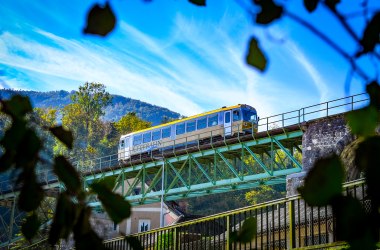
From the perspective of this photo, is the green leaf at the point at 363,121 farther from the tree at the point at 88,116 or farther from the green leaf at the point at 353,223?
the tree at the point at 88,116

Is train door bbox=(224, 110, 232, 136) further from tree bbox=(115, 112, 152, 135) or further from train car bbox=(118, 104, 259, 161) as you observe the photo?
tree bbox=(115, 112, 152, 135)

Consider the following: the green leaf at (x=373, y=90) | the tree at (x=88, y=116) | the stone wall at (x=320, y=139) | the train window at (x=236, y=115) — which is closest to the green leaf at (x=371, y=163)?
the green leaf at (x=373, y=90)

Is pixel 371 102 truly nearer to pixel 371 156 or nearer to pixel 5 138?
pixel 371 156

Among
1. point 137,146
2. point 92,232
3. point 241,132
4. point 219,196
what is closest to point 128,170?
point 137,146

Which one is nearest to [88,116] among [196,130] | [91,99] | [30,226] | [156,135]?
[91,99]

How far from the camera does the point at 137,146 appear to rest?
43.9 meters

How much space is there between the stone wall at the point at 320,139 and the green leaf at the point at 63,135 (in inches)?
928

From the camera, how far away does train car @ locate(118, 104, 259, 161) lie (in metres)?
35.9

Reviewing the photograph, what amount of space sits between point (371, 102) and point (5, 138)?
0.72 metres

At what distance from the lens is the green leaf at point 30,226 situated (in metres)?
1.30

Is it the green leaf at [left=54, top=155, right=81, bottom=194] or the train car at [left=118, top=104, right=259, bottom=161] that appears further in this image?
the train car at [left=118, top=104, right=259, bottom=161]

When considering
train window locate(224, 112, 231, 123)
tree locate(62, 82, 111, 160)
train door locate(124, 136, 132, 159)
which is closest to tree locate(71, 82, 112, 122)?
tree locate(62, 82, 111, 160)

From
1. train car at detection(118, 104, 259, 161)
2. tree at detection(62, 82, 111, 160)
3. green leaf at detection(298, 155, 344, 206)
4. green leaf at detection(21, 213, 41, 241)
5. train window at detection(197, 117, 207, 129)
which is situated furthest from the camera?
tree at detection(62, 82, 111, 160)

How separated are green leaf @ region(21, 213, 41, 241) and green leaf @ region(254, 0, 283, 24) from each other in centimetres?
71
